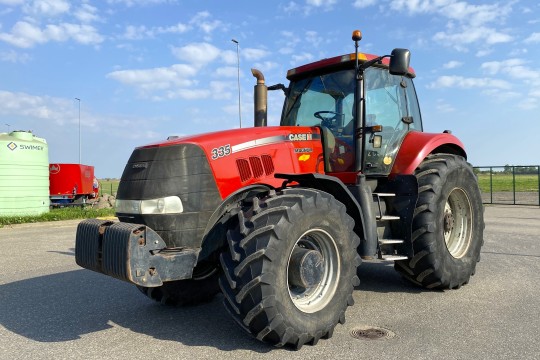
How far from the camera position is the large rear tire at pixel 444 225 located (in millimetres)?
5074

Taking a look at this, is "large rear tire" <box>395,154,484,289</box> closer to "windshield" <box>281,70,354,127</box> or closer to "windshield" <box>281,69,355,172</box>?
"windshield" <box>281,69,355,172</box>

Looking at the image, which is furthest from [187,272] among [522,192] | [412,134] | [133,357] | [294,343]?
[522,192]

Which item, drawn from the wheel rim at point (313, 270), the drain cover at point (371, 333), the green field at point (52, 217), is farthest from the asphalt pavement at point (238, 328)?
the green field at point (52, 217)

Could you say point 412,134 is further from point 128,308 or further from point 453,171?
point 128,308

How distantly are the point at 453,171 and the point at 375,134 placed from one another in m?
1.12

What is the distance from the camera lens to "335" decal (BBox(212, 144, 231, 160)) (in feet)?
13.3

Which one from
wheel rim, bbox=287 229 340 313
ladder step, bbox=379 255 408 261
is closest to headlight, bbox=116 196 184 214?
wheel rim, bbox=287 229 340 313

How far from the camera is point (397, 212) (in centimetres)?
522

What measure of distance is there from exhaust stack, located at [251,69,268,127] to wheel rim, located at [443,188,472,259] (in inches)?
102

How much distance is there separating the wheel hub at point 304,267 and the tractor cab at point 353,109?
1524mm


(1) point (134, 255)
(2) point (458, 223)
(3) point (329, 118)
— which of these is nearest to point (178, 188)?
(1) point (134, 255)

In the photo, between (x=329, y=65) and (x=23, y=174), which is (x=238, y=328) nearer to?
(x=329, y=65)

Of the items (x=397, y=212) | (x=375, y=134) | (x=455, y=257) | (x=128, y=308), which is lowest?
(x=128, y=308)

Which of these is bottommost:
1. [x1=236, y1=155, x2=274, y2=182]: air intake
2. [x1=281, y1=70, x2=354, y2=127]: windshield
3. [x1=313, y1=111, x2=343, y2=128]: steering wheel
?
[x1=236, y1=155, x2=274, y2=182]: air intake
